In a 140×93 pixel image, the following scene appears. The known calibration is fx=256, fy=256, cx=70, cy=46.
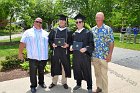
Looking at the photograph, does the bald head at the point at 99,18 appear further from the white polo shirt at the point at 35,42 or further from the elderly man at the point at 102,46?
the white polo shirt at the point at 35,42

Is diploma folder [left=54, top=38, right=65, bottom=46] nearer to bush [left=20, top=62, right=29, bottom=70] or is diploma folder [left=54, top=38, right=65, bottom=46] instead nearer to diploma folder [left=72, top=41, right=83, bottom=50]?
diploma folder [left=72, top=41, right=83, bottom=50]

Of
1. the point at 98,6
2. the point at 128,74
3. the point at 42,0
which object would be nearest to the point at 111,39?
the point at 128,74

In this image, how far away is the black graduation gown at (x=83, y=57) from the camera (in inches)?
248

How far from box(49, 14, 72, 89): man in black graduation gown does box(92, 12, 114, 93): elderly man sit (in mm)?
811

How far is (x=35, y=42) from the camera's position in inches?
262

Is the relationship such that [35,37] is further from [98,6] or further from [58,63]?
[98,6]

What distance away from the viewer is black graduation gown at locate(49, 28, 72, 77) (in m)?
6.75

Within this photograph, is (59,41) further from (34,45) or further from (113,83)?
(113,83)

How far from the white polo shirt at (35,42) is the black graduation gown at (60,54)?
0.94 feet

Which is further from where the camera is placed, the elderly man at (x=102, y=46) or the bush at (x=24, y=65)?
the bush at (x=24, y=65)

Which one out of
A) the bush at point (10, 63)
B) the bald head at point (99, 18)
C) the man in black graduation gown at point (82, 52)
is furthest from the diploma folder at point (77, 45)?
the bush at point (10, 63)

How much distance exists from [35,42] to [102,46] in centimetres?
174

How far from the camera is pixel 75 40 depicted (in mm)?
6492

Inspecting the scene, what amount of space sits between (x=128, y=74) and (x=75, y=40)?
3197 mm
